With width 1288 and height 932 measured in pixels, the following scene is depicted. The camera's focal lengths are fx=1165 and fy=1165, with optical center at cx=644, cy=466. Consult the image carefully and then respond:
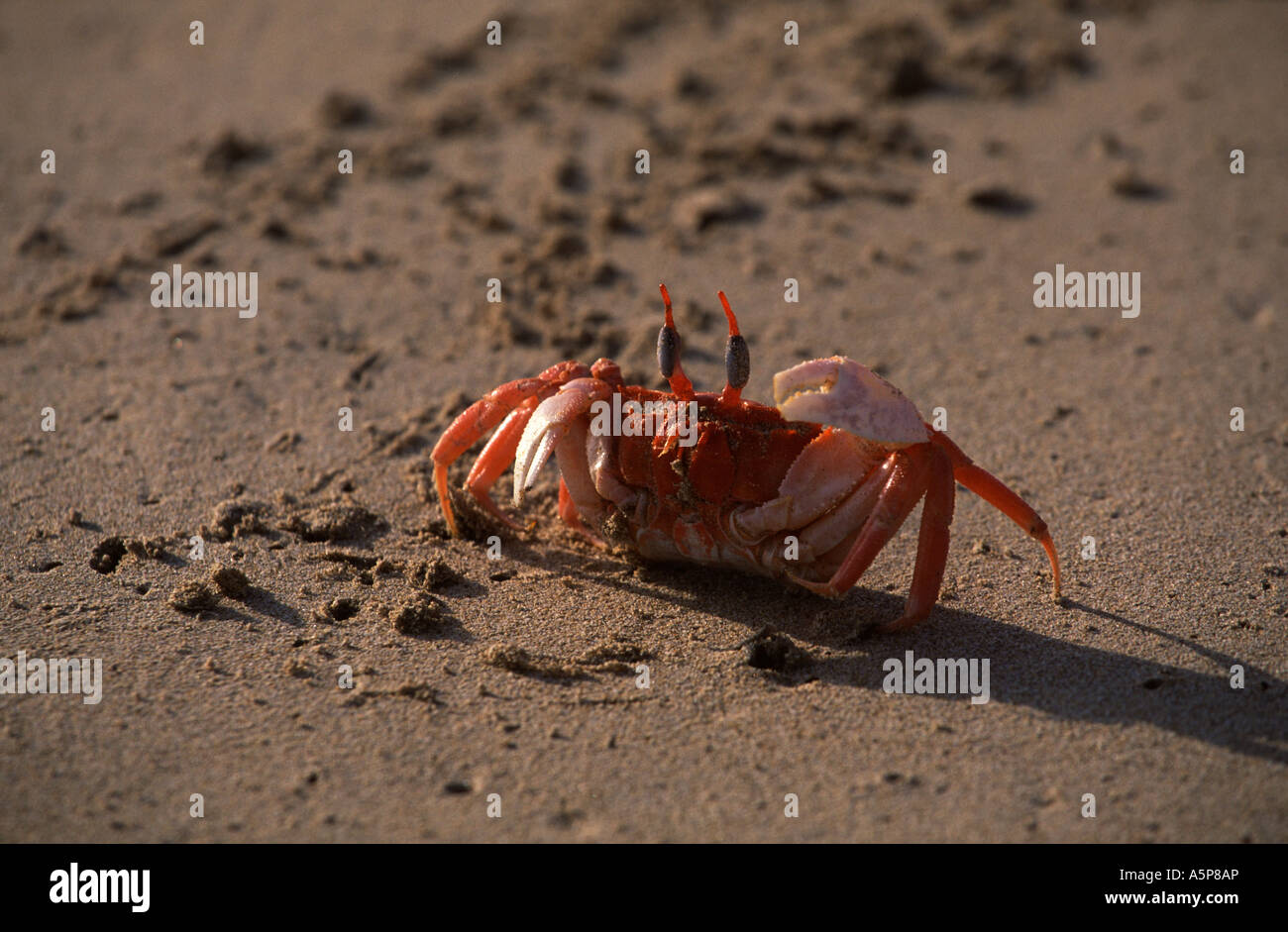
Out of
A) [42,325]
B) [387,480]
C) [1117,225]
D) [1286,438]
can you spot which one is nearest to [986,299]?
[1117,225]

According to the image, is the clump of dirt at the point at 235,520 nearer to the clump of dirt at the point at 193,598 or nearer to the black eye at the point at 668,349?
the clump of dirt at the point at 193,598

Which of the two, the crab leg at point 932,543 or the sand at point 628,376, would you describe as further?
the crab leg at point 932,543

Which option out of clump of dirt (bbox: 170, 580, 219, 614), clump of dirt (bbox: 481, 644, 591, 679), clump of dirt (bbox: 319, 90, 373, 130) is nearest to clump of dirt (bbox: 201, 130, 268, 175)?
clump of dirt (bbox: 319, 90, 373, 130)

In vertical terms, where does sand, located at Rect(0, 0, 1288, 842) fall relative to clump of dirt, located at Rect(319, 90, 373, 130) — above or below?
below

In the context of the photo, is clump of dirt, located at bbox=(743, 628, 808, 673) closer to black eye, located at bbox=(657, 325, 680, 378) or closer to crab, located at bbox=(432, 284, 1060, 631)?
crab, located at bbox=(432, 284, 1060, 631)

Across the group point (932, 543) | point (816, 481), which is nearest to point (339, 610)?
point (816, 481)

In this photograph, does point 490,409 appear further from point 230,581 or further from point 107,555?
point 107,555

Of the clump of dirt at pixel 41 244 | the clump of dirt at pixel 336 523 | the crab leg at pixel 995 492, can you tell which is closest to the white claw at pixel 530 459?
the clump of dirt at pixel 336 523
